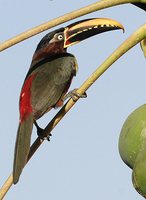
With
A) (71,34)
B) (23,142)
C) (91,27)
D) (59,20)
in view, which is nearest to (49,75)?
(71,34)

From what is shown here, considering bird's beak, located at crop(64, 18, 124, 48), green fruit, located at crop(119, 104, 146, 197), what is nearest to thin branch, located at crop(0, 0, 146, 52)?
green fruit, located at crop(119, 104, 146, 197)

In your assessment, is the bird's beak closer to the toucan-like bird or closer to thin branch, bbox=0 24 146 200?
the toucan-like bird

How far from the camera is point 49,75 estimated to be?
408 cm

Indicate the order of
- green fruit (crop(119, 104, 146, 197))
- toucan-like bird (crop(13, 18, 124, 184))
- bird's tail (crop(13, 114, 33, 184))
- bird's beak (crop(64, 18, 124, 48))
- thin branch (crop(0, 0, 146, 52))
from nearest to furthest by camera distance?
thin branch (crop(0, 0, 146, 52)) < green fruit (crop(119, 104, 146, 197)) < bird's tail (crop(13, 114, 33, 184)) < bird's beak (crop(64, 18, 124, 48)) < toucan-like bird (crop(13, 18, 124, 184))

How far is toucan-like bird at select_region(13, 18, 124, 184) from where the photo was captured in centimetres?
292

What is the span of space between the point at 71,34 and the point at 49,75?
0.55 metres

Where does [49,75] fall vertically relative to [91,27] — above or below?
above

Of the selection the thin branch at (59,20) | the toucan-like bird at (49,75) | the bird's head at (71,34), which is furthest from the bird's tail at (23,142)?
the thin branch at (59,20)

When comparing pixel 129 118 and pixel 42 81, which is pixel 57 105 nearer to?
pixel 42 81

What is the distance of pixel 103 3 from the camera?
6.35ft

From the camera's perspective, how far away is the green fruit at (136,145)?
1934mm

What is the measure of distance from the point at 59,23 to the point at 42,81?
2.14 meters

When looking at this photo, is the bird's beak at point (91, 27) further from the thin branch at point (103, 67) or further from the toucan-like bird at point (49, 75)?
the thin branch at point (103, 67)

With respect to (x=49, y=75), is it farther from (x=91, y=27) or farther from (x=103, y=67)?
(x=103, y=67)
